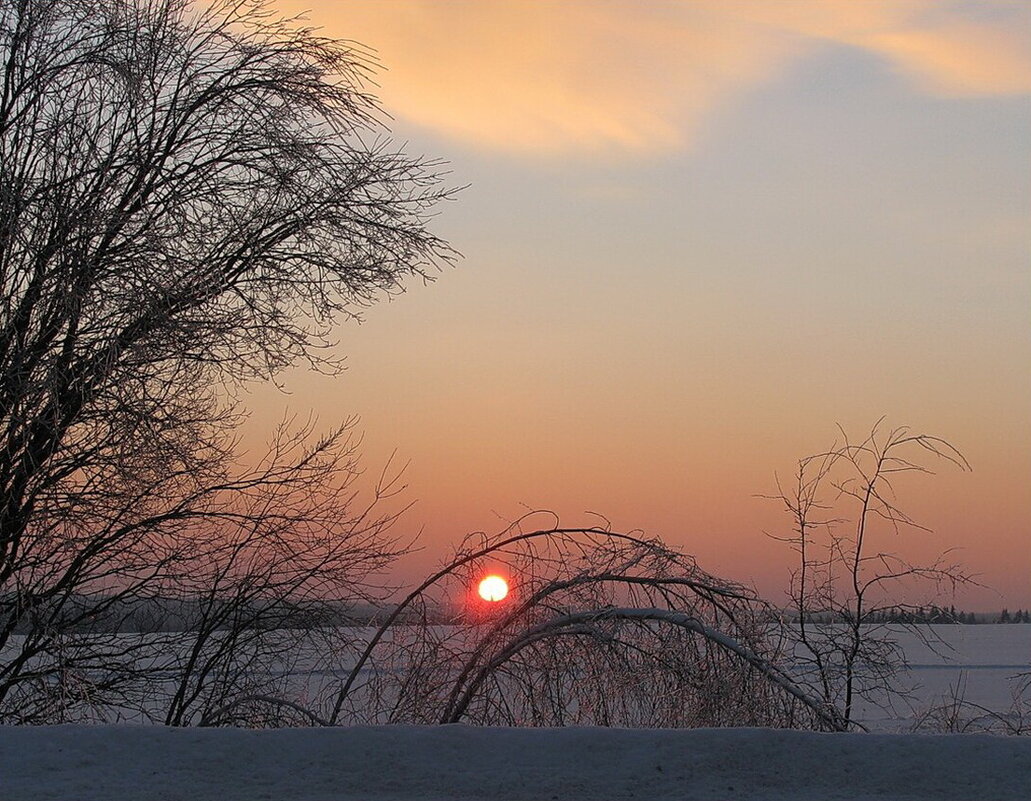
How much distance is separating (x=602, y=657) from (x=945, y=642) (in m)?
2.81

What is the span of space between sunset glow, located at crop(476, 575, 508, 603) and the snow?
3.36 meters

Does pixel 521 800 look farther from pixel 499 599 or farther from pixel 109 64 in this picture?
pixel 109 64

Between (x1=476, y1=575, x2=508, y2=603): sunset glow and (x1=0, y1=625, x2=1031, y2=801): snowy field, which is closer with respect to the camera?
(x1=0, y1=625, x2=1031, y2=801): snowy field

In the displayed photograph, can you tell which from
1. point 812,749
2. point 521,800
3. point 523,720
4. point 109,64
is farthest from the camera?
point 109,64

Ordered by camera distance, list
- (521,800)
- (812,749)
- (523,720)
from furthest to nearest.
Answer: (523,720) → (812,749) → (521,800)

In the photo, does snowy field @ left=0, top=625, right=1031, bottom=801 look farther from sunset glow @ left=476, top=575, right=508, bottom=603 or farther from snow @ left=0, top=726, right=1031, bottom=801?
sunset glow @ left=476, top=575, right=508, bottom=603

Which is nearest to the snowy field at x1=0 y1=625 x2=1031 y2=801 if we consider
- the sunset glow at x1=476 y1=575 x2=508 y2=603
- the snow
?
the snow

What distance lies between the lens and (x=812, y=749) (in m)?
4.23

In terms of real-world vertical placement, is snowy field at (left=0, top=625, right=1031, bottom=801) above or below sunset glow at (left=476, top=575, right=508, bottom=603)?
below

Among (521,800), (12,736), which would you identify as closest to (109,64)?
(12,736)

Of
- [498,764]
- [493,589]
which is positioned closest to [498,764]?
[498,764]

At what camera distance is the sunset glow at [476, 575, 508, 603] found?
305 inches

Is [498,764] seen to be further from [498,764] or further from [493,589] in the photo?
[493,589]

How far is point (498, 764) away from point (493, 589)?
3.69 meters
